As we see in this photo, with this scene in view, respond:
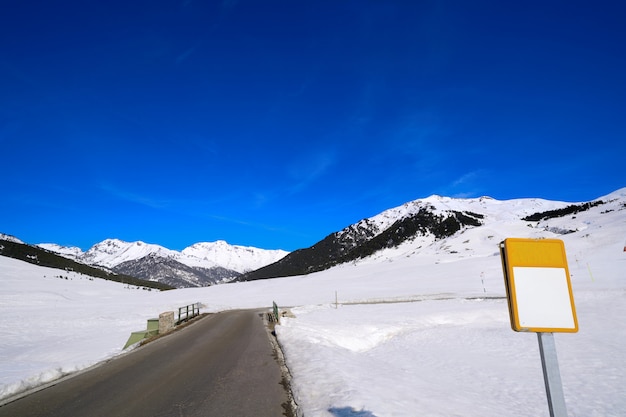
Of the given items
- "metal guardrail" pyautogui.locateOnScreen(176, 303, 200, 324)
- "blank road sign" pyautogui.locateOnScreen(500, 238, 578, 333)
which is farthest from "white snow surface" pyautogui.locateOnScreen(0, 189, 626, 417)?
"blank road sign" pyautogui.locateOnScreen(500, 238, 578, 333)

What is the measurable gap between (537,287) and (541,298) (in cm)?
9

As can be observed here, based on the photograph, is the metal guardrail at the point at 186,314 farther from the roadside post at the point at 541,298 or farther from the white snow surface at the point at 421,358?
the roadside post at the point at 541,298

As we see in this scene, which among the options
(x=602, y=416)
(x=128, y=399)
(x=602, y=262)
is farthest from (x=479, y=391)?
(x=602, y=262)

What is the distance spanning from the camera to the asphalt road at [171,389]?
706 centimetres

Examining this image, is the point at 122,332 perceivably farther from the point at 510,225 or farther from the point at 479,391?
the point at 510,225

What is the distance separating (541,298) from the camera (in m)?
3.03

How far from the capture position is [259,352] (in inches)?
536

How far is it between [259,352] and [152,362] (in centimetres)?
367

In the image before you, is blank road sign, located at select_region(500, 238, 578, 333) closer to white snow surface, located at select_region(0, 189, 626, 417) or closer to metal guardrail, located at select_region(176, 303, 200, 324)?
white snow surface, located at select_region(0, 189, 626, 417)

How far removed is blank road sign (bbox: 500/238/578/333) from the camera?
2992 mm

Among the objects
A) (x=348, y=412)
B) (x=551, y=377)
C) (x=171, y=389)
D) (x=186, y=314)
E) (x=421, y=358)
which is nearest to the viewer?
(x=551, y=377)

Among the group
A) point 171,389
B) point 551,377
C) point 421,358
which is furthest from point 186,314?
point 551,377

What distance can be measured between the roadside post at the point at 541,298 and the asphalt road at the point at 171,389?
516cm

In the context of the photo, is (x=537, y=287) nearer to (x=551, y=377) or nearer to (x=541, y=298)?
(x=541, y=298)
